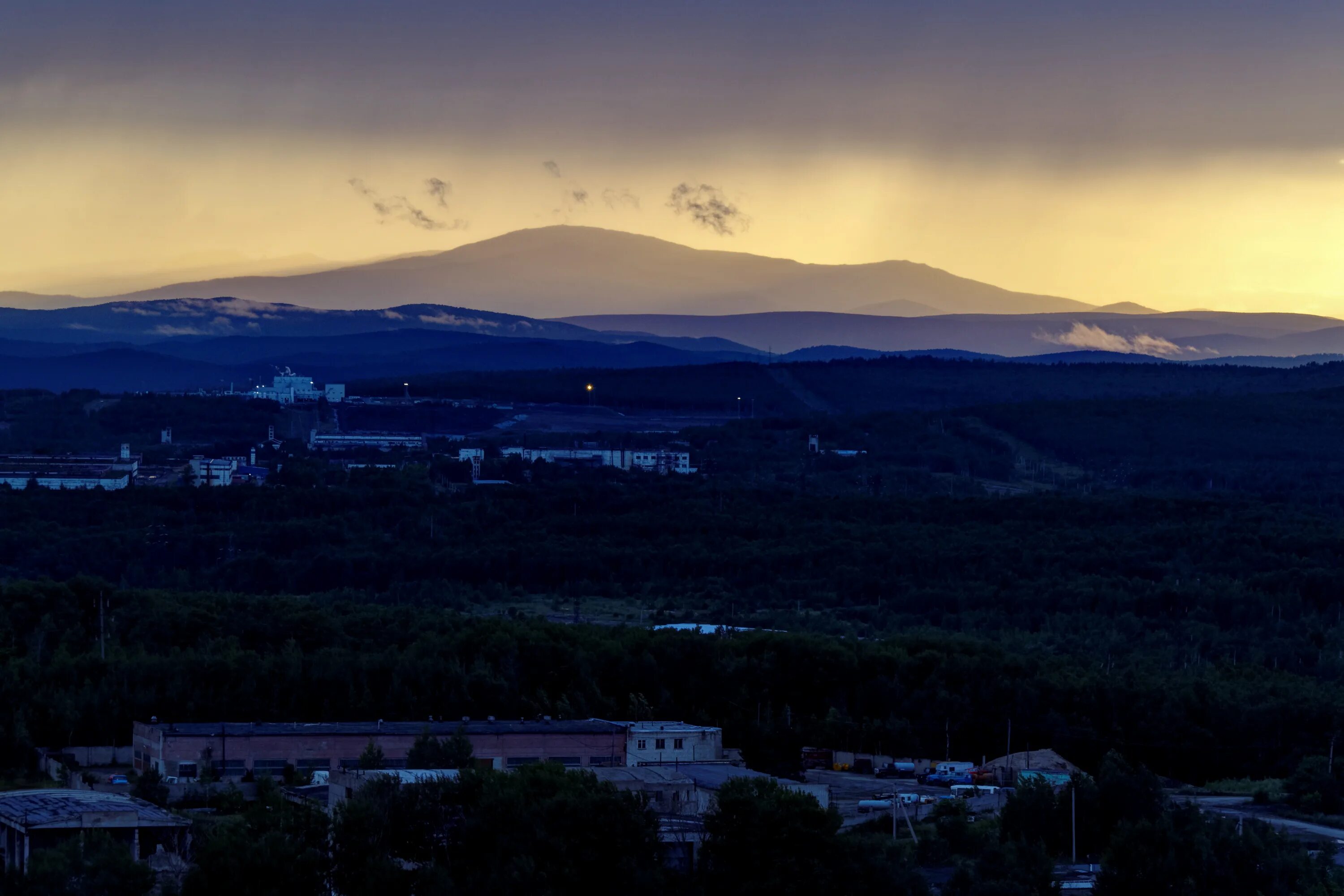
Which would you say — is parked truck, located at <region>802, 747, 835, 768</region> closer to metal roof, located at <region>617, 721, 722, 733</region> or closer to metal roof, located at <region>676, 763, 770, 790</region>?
metal roof, located at <region>617, 721, 722, 733</region>

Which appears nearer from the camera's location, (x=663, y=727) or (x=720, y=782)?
(x=720, y=782)

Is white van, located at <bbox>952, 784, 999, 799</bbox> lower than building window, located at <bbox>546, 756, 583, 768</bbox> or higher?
lower

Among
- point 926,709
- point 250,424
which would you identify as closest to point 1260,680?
point 926,709

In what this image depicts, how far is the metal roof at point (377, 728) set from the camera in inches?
1309

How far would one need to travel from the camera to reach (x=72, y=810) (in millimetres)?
25047

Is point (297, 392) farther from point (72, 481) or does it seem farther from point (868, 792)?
point (868, 792)

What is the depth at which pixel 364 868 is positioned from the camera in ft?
80.2

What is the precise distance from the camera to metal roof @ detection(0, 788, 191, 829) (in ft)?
80.9

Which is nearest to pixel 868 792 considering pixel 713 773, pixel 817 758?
pixel 713 773

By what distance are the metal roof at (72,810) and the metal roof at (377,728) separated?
20.3 ft

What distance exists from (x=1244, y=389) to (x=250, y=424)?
2129 inches

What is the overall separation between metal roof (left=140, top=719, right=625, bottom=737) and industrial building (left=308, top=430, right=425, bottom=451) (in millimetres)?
65771

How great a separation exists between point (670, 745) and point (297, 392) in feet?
325

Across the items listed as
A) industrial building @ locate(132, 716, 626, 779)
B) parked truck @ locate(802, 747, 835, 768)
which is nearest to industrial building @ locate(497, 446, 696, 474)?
parked truck @ locate(802, 747, 835, 768)
